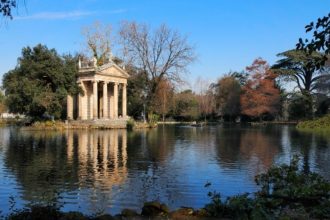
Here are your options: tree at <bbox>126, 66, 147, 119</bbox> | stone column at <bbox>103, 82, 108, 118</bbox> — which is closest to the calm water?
stone column at <bbox>103, 82, 108, 118</bbox>

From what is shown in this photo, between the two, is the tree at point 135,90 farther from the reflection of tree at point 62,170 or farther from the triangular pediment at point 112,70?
the reflection of tree at point 62,170

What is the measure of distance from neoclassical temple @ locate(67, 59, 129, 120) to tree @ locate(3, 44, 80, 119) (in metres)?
5.04

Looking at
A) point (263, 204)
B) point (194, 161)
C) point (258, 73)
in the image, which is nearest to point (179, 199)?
point (263, 204)

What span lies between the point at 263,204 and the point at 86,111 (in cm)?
5011

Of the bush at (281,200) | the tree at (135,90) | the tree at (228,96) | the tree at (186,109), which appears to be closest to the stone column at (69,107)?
the tree at (135,90)

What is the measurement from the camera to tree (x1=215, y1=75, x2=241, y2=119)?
82.5m

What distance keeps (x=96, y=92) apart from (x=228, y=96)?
121 feet

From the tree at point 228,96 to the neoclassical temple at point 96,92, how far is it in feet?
94.3

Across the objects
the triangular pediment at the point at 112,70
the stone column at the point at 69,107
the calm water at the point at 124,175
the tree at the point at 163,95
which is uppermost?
the triangular pediment at the point at 112,70

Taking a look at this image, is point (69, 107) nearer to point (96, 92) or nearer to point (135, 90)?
point (96, 92)

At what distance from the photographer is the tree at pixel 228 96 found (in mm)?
82506

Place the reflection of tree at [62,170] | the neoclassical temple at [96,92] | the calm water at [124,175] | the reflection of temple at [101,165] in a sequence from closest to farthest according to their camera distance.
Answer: the calm water at [124,175], the reflection of tree at [62,170], the reflection of temple at [101,165], the neoclassical temple at [96,92]

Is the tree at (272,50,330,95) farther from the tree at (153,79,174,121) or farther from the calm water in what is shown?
the calm water

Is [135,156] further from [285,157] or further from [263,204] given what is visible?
[263,204]
